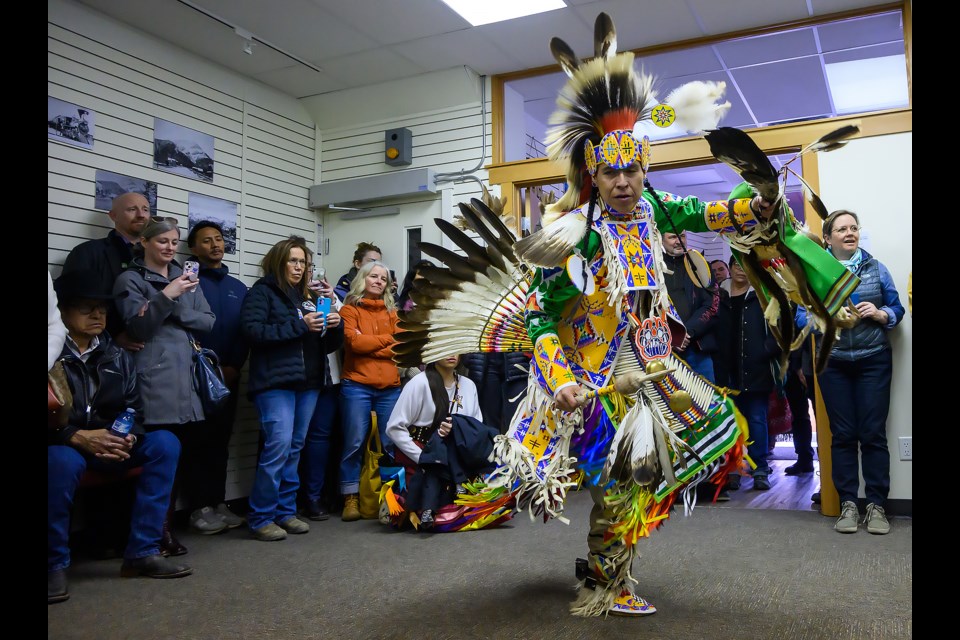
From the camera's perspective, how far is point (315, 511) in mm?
4117

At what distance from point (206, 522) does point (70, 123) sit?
7.26ft

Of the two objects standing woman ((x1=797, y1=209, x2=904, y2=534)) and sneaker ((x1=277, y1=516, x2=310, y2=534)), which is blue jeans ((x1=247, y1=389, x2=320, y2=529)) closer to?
sneaker ((x1=277, y1=516, x2=310, y2=534))

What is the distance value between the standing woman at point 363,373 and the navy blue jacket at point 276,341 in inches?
11.2

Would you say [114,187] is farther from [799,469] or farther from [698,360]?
[799,469]

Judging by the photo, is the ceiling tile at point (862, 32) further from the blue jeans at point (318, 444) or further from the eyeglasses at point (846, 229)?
the blue jeans at point (318, 444)

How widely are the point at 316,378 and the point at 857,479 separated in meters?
2.88

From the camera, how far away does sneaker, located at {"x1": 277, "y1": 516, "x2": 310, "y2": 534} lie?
12.3ft

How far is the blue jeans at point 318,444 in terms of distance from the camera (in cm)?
419

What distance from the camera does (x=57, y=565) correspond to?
2.65 m

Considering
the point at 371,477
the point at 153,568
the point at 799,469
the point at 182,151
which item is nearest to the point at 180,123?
the point at 182,151

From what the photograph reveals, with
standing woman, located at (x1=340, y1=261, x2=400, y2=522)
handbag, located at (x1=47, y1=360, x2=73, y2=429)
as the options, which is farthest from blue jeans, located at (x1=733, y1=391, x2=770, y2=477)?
handbag, located at (x1=47, y1=360, x2=73, y2=429)

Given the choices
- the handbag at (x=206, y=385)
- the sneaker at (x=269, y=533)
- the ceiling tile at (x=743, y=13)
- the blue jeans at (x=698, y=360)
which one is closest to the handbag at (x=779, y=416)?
the blue jeans at (x=698, y=360)

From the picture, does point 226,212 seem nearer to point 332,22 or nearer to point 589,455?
point 332,22

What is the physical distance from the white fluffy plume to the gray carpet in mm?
1374
